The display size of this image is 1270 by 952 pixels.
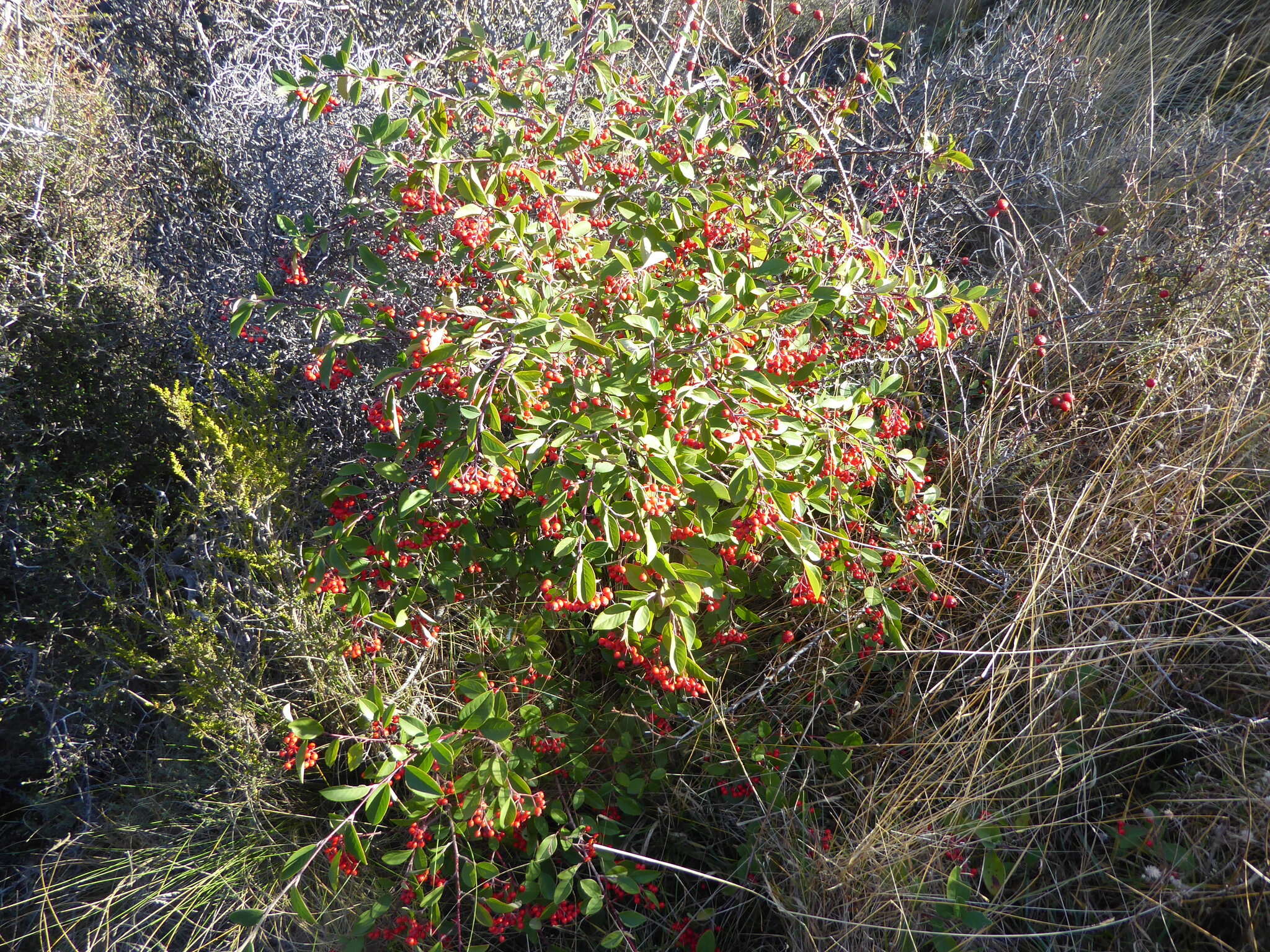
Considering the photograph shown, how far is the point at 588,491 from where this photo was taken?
1.62 meters

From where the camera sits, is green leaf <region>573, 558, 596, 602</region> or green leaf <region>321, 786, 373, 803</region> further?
green leaf <region>573, 558, 596, 602</region>

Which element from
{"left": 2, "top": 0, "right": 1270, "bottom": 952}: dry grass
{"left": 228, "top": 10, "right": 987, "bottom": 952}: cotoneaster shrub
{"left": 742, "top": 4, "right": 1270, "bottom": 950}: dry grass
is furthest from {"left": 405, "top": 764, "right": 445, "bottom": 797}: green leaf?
{"left": 742, "top": 4, "right": 1270, "bottom": 950}: dry grass

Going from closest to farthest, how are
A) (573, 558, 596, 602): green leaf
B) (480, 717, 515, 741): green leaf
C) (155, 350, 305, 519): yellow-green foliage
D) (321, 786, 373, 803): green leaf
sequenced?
(321, 786, 373, 803): green leaf, (573, 558, 596, 602): green leaf, (480, 717, 515, 741): green leaf, (155, 350, 305, 519): yellow-green foliage

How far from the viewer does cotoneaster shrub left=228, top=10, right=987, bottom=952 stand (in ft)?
5.29

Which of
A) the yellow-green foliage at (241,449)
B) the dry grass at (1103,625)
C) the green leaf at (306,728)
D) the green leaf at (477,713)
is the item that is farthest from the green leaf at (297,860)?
the dry grass at (1103,625)

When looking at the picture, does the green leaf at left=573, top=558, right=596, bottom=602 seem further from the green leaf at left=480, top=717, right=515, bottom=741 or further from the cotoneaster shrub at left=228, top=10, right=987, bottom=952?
the green leaf at left=480, top=717, right=515, bottom=741

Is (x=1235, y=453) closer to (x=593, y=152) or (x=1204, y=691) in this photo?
(x=1204, y=691)

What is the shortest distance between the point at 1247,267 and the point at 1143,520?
0.99 meters

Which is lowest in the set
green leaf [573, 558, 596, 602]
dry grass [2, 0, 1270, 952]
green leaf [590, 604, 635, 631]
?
dry grass [2, 0, 1270, 952]

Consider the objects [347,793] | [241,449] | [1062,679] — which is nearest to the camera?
[347,793]

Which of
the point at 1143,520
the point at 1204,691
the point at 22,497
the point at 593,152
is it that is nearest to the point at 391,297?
the point at 593,152

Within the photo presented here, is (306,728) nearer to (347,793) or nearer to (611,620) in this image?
(347,793)

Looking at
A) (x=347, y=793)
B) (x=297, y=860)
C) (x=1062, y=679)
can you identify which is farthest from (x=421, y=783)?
(x=1062, y=679)

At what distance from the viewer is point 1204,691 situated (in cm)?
189
